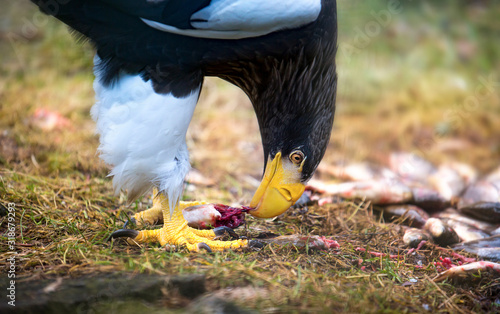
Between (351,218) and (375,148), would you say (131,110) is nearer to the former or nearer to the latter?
(351,218)

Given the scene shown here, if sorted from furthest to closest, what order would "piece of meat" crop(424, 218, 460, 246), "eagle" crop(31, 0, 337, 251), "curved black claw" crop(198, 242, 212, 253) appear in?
"piece of meat" crop(424, 218, 460, 246) < "curved black claw" crop(198, 242, 212, 253) < "eagle" crop(31, 0, 337, 251)

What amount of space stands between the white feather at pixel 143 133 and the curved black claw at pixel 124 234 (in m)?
0.25

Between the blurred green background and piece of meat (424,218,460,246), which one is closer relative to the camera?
piece of meat (424,218,460,246)

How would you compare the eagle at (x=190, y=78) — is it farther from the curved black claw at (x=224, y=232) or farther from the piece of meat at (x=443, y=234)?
the piece of meat at (x=443, y=234)

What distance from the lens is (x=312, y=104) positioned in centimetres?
251

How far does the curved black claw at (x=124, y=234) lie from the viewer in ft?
7.87

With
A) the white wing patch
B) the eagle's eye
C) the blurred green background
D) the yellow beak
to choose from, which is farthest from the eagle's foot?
the blurred green background

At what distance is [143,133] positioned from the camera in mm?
2303

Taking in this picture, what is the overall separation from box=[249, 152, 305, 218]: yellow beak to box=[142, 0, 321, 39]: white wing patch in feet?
2.40

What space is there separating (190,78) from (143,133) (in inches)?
15.2

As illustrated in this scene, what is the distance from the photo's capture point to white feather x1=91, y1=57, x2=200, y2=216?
230 cm

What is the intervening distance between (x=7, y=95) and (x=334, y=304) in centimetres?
454

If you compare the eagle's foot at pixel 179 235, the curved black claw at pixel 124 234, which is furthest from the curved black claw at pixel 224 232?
the curved black claw at pixel 124 234

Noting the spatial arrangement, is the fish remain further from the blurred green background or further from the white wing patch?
the blurred green background
